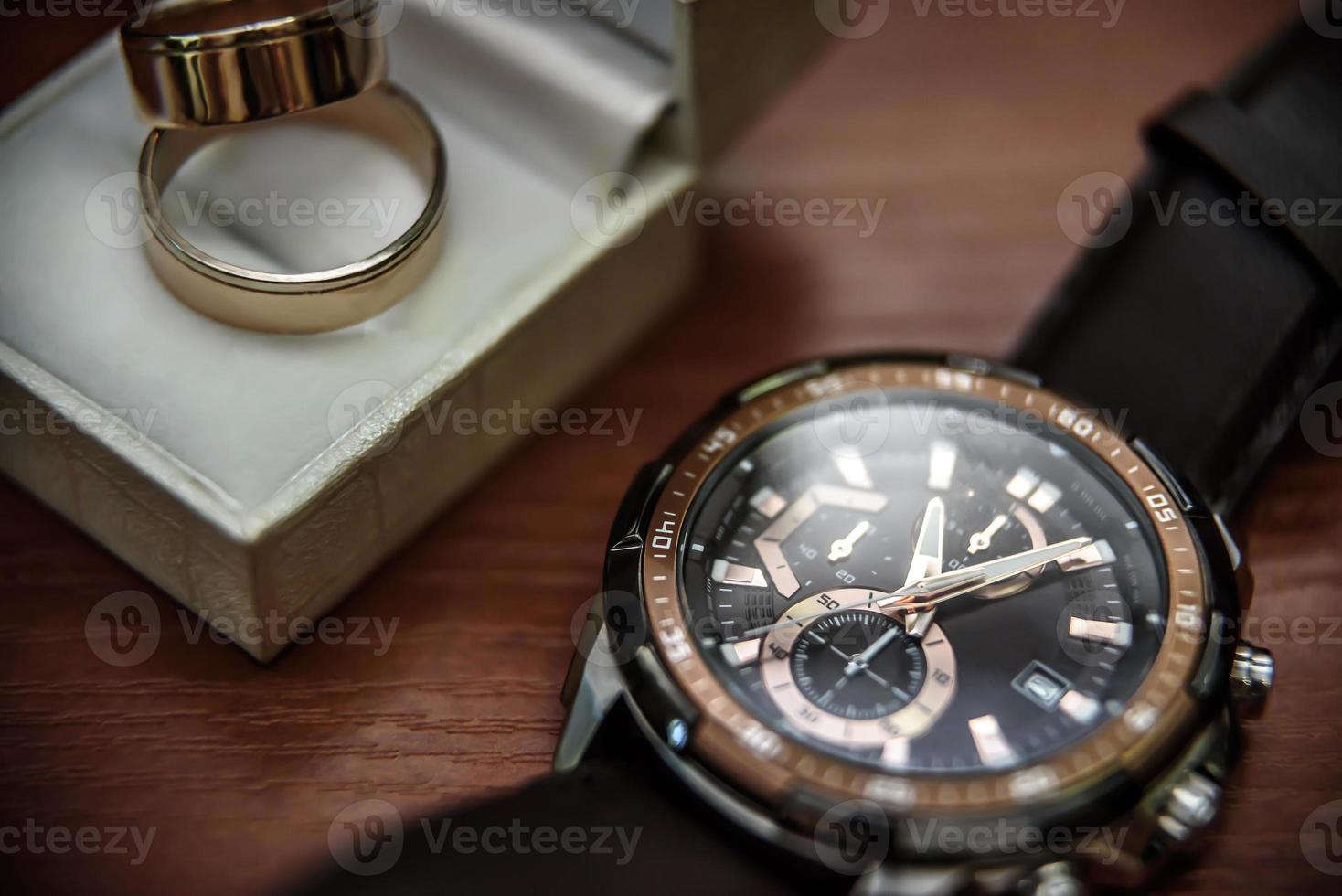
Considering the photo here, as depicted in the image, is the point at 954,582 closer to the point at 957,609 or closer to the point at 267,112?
the point at 957,609

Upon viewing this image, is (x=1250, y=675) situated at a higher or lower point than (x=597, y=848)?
higher

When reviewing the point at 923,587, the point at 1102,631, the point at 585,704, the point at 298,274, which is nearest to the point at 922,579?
the point at 923,587

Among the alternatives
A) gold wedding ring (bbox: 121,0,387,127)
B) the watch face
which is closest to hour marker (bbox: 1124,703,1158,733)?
the watch face

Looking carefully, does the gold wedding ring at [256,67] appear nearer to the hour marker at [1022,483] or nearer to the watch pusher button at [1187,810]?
the hour marker at [1022,483]

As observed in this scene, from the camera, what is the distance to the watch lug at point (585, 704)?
82cm

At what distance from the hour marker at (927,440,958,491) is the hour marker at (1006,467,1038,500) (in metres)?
0.04

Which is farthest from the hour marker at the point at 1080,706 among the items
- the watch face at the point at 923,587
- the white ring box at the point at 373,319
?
the white ring box at the point at 373,319

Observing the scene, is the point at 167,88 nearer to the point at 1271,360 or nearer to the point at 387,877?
the point at 387,877

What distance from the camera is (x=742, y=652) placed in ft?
2.71

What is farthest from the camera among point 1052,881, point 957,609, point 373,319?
point 373,319

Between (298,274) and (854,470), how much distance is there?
0.40 m

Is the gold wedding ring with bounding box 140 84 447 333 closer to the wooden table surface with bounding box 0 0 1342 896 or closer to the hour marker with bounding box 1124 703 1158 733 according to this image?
the wooden table surface with bounding box 0 0 1342 896

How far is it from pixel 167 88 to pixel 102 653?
0.39 meters

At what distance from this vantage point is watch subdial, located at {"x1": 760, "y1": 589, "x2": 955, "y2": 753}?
79 centimetres
